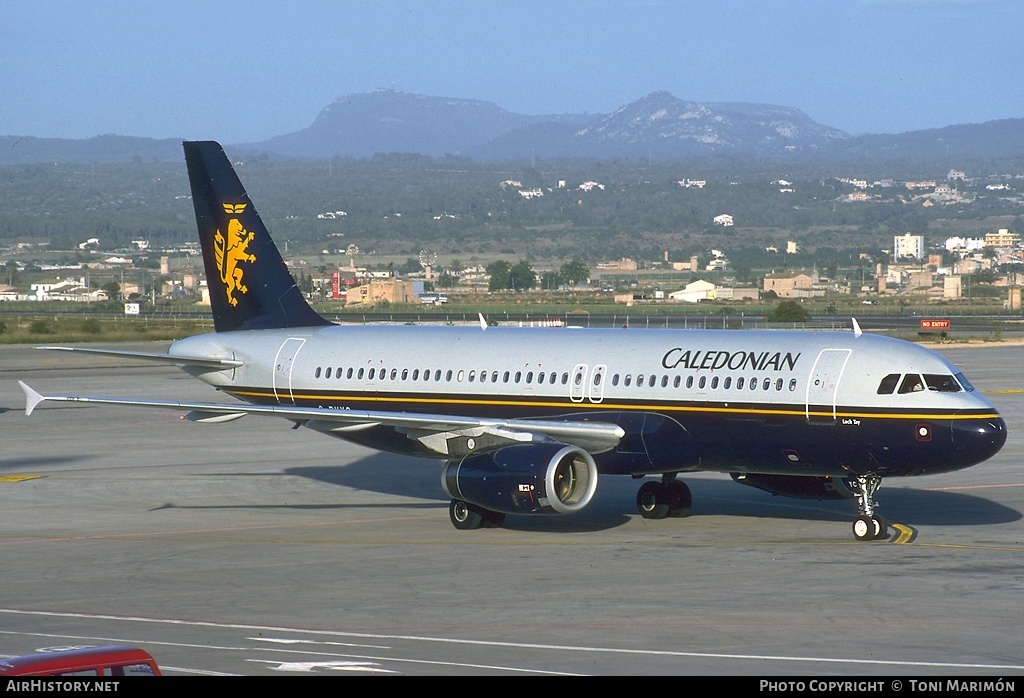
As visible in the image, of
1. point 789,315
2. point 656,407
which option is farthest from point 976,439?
point 789,315

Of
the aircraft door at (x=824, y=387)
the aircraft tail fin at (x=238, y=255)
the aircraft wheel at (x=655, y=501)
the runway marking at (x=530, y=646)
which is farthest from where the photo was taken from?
the aircraft tail fin at (x=238, y=255)

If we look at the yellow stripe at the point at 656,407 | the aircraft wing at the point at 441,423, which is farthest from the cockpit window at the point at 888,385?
the aircraft wing at the point at 441,423

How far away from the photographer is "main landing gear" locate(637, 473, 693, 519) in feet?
101

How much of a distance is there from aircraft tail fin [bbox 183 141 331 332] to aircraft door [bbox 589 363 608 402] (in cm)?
906

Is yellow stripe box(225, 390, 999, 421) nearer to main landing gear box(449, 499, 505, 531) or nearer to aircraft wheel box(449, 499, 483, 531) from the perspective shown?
main landing gear box(449, 499, 505, 531)

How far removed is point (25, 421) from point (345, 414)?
86.6 feet

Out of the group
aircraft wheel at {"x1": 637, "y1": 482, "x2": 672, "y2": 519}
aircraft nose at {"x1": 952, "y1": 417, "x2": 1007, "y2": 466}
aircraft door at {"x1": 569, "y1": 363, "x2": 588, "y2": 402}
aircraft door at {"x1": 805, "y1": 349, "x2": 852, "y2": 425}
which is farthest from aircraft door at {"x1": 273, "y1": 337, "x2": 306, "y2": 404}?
aircraft nose at {"x1": 952, "y1": 417, "x2": 1007, "y2": 466}

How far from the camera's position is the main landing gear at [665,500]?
3081 centimetres

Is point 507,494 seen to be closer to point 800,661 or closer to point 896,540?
point 896,540

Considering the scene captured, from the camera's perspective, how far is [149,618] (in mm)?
20812

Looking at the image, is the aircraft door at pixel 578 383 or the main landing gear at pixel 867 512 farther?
the aircraft door at pixel 578 383

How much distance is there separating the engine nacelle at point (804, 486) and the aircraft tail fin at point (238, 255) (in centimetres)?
1265

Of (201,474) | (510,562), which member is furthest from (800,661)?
(201,474)

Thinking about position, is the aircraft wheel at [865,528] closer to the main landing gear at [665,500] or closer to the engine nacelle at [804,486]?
the engine nacelle at [804,486]
